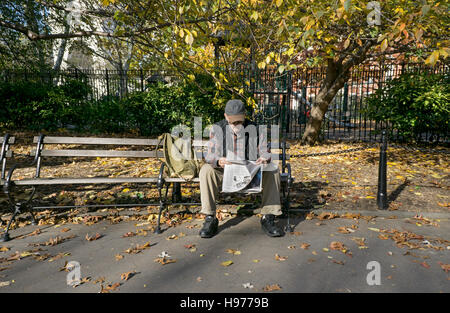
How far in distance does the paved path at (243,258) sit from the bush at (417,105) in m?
5.22

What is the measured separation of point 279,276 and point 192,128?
737 cm

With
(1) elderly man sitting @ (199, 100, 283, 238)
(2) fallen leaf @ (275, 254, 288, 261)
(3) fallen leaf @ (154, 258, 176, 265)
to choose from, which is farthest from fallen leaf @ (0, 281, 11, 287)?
(2) fallen leaf @ (275, 254, 288, 261)

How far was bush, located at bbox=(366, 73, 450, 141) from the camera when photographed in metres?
8.76

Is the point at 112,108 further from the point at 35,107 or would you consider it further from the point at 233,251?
the point at 233,251

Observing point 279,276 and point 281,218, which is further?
point 281,218

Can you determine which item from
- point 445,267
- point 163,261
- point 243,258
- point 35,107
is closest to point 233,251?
point 243,258

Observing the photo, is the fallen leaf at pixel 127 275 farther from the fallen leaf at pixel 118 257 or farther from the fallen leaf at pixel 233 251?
the fallen leaf at pixel 233 251

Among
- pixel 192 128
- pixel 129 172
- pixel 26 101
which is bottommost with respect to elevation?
pixel 129 172

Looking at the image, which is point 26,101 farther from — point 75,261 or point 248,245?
point 248,245

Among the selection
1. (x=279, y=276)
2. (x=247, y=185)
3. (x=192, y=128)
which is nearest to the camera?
(x=279, y=276)

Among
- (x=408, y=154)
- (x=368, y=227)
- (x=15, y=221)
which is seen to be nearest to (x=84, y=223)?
(x=15, y=221)

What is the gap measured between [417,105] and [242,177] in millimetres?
6837

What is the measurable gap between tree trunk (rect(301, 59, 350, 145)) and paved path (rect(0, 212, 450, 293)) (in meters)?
5.54
